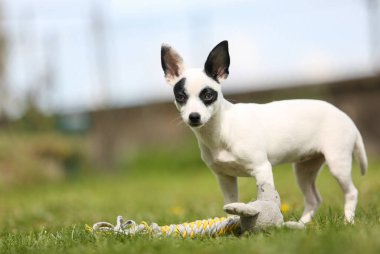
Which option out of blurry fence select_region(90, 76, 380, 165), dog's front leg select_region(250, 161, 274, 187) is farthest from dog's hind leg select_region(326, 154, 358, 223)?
blurry fence select_region(90, 76, 380, 165)

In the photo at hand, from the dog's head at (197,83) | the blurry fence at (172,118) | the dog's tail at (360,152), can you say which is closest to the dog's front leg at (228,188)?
the dog's head at (197,83)

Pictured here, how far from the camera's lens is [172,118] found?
597 inches

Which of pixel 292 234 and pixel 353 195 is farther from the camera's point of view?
pixel 353 195

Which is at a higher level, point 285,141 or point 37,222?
point 285,141

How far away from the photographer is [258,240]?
3.45m

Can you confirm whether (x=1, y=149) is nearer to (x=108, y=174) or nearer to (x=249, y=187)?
(x=108, y=174)

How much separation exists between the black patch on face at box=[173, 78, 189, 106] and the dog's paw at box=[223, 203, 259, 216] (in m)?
0.86

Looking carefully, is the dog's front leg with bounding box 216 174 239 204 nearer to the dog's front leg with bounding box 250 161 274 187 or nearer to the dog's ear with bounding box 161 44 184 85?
the dog's front leg with bounding box 250 161 274 187

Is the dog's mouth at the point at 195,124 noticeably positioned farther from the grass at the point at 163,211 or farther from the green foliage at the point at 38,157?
the green foliage at the point at 38,157

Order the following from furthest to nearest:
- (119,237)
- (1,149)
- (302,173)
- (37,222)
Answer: (1,149)
(37,222)
(302,173)
(119,237)

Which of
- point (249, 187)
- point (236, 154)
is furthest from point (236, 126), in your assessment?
point (249, 187)

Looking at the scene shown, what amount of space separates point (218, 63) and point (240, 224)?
1.14 meters

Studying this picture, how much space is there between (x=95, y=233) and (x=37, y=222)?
2531mm

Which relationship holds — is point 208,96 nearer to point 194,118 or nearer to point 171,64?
point 194,118
